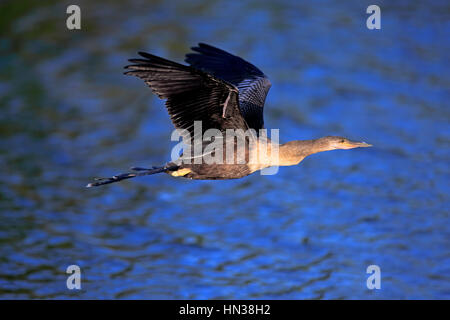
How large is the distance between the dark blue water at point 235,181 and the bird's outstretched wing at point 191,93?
257 cm

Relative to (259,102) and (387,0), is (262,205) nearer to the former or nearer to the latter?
(259,102)

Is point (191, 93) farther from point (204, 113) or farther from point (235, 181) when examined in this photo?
point (235, 181)

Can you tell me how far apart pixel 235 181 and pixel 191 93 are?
4.04 m

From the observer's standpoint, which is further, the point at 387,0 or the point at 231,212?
the point at 387,0

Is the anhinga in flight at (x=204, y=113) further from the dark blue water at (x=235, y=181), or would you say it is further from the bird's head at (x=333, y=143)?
the dark blue water at (x=235, y=181)

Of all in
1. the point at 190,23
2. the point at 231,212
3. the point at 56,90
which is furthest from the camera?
the point at 190,23

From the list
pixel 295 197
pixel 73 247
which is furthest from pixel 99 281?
pixel 295 197

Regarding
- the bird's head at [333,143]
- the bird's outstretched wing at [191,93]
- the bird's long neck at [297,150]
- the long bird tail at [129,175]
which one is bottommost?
the long bird tail at [129,175]

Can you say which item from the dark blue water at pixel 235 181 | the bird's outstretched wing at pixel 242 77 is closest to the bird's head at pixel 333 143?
the bird's outstretched wing at pixel 242 77

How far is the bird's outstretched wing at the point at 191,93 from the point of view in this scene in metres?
5.80

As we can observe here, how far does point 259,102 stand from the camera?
7.20 metres

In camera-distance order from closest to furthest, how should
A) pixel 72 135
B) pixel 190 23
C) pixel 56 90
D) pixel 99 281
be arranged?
pixel 99 281 → pixel 72 135 → pixel 56 90 → pixel 190 23

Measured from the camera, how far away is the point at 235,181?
32.9ft

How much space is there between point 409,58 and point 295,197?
12.4 feet
